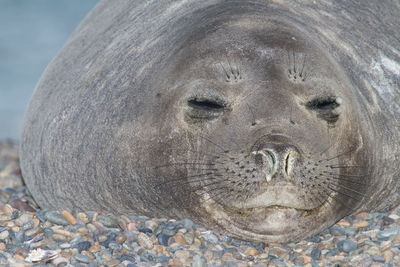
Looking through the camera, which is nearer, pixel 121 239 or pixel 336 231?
pixel 121 239

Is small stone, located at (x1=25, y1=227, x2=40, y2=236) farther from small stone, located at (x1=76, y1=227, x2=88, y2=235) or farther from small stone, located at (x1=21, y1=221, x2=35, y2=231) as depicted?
small stone, located at (x1=76, y1=227, x2=88, y2=235)

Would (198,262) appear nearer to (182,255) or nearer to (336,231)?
(182,255)

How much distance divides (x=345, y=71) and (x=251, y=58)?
0.91 m

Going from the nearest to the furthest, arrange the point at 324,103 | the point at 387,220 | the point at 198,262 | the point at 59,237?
the point at 198,262 < the point at 59,237 < the point at 324,103 < the point at 387,220

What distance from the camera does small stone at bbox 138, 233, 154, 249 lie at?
14.0 feet

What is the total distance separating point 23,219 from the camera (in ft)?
14.9

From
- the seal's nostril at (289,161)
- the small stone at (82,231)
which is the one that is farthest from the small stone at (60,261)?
the seal's nostril at (289,161)

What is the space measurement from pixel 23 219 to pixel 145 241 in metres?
0.85

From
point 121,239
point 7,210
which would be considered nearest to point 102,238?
point 121,239

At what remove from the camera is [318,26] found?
209 inches

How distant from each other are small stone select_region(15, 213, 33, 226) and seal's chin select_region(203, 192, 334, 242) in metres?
1.15

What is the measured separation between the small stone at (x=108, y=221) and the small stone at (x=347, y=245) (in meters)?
1.42

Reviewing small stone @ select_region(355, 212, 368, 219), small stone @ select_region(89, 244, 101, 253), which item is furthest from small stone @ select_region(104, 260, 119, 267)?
small stone @ select_region(355, 212, 368, 219)

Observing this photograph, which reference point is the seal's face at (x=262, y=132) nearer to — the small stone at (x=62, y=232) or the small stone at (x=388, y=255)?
the small stone at (x=388, y=255)
